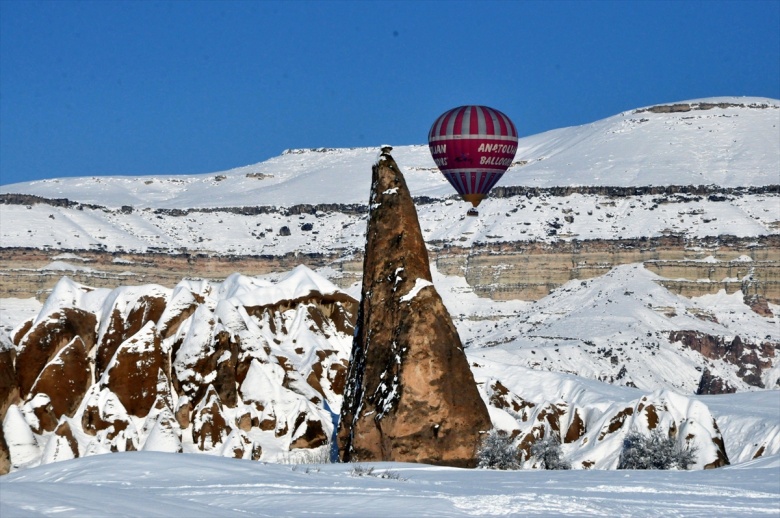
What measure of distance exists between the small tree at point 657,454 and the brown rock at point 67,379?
1856 centimetres

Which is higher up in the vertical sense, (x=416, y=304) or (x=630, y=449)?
(x=416, y=304)

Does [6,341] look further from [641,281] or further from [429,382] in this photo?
[641,281]

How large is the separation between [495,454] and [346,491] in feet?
46.4

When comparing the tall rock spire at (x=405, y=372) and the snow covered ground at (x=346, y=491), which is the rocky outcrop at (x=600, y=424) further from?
the snow covered ground at (x=346, y=491)

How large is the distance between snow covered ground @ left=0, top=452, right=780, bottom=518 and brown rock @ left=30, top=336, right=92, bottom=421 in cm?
2780

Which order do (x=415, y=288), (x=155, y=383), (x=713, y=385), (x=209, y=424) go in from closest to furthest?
(x=415, y=288)
(x=209, y=424)
(x=155, y=383)
(x=713, y=385)

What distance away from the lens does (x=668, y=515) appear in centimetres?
2064

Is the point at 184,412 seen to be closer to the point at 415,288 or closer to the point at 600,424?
the point at 600,424

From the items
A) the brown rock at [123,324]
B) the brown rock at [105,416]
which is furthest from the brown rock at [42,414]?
the brown rock at [123,324]

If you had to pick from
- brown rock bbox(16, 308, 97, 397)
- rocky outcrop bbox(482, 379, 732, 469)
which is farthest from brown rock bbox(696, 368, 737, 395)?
brown rock bbox(16, 308, 97, 397)

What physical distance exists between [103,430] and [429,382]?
718 inches

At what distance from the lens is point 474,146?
7019 cm

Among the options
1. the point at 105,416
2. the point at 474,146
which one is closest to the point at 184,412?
the point at 105,416

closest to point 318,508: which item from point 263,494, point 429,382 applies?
point 263,494
